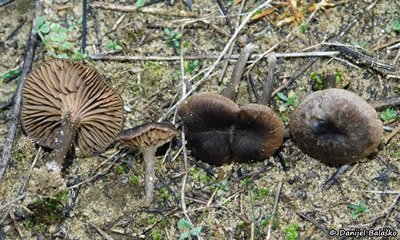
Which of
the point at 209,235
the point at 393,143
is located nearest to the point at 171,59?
the point at 209,235

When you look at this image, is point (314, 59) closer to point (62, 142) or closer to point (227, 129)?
point (227, 129)

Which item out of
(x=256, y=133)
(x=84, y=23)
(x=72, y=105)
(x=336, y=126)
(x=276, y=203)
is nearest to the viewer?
(x=336, y=126)

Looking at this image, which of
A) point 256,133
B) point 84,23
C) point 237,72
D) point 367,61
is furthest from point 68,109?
point 367,61

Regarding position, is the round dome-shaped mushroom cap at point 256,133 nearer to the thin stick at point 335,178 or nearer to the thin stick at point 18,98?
the thin stick at point 335,178

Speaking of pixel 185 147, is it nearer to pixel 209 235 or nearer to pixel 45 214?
pixel 209 235

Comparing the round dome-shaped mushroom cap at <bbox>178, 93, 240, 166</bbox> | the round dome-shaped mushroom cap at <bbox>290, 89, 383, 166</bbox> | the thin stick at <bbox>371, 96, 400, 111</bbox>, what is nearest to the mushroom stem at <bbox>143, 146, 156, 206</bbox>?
the round dome-shaped mushroom cap at <bbox>178, 93, 240, 166</bbox>

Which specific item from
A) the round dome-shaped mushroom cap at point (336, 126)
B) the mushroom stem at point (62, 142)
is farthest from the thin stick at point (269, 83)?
the mushroom stem at point (62, 142)

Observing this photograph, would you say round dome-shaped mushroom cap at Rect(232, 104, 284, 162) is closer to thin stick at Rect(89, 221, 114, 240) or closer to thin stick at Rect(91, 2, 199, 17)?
thin stick at Rect(89, 221, 114, 240)
